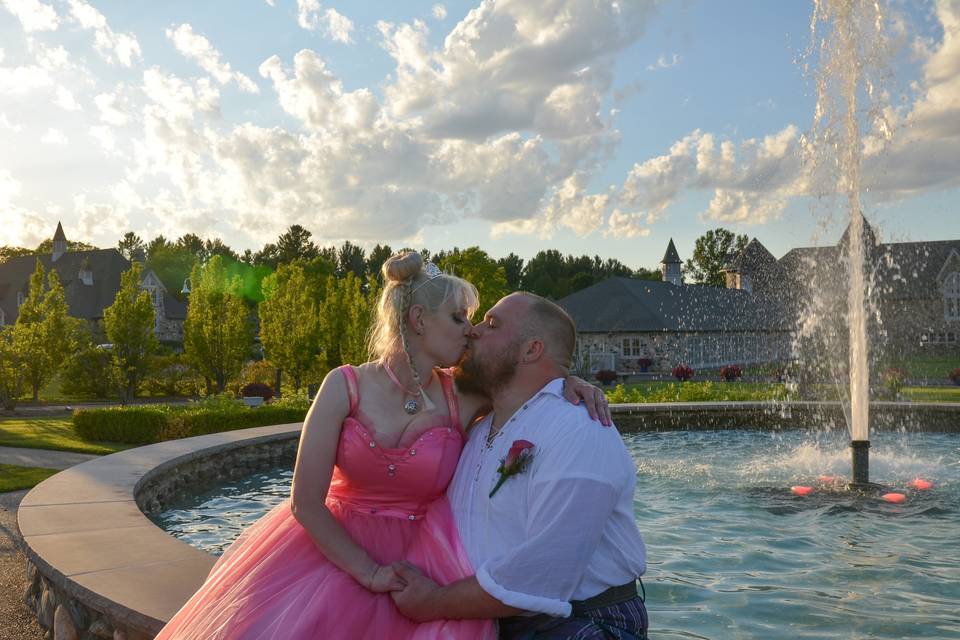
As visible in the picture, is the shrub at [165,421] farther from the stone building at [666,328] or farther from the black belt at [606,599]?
the stone building at [666,328]

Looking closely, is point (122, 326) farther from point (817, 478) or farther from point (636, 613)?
point (636, 613)

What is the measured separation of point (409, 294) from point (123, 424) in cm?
1479

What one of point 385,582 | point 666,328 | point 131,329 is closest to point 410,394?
point 385,582

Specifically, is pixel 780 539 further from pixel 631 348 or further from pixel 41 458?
pixel 631 348

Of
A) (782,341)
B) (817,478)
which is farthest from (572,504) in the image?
(782,341)

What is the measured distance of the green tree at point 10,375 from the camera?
25.1m

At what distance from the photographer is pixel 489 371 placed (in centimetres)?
339

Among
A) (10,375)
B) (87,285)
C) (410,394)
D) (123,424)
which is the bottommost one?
(123,424)

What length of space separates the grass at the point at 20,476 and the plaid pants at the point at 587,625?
1014 cm

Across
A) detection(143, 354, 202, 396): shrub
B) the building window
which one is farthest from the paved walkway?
the building window

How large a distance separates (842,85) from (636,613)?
1346cm

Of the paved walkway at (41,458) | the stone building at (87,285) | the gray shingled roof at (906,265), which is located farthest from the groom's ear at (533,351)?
the gray shingled roof at (906,265)

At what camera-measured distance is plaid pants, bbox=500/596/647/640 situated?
2.98 m

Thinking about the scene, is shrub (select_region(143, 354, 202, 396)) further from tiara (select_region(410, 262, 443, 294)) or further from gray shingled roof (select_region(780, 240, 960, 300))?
gray shingled roof (select_region(780, 240, 960, 300))
